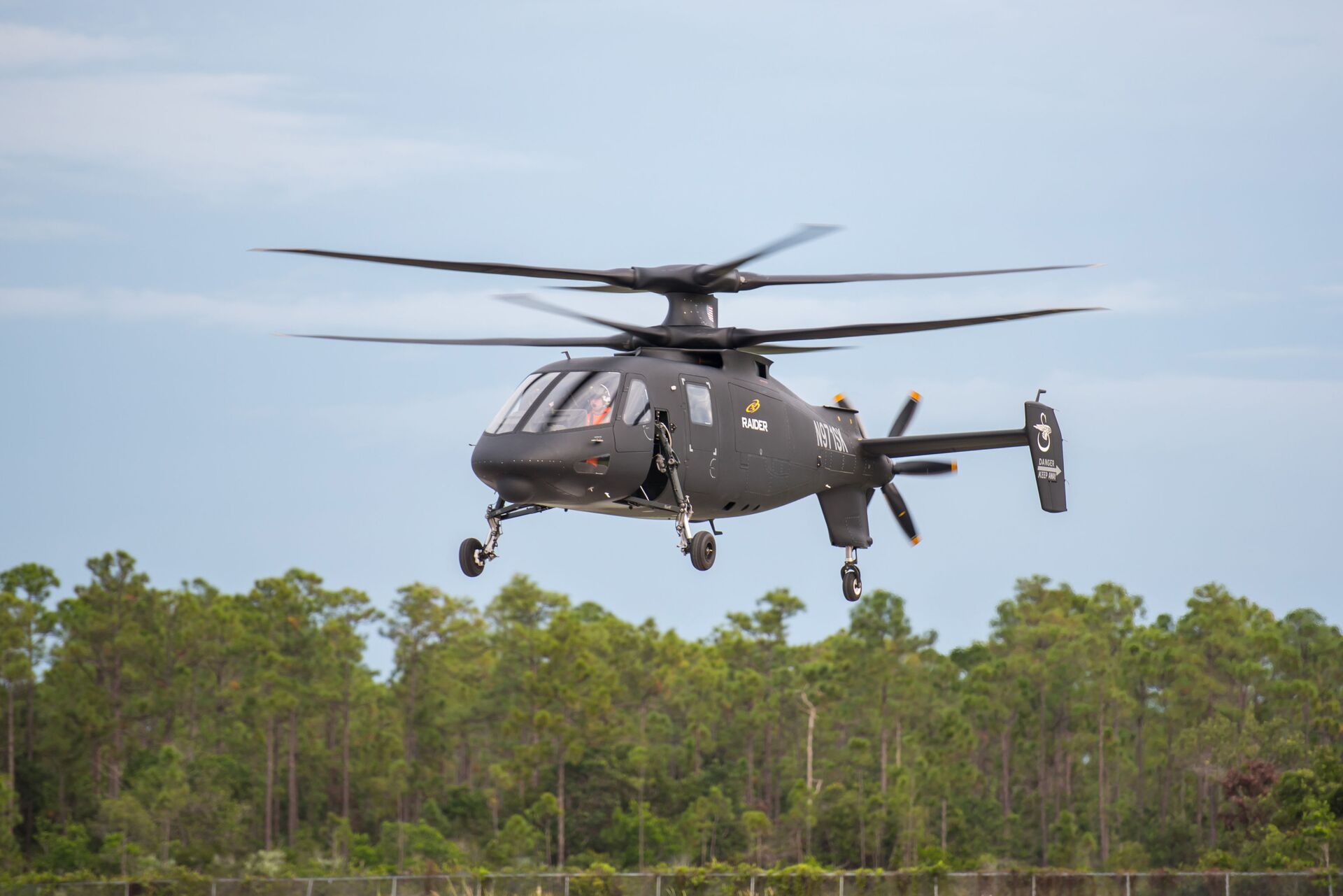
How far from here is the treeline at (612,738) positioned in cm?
7738

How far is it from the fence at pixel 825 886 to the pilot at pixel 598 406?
70.3 feet

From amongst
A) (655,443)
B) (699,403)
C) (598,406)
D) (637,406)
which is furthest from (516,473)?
(699,403)

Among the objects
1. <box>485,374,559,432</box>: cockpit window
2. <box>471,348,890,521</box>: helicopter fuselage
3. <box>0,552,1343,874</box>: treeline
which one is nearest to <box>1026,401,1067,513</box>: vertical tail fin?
<box>471,348,890,521</box>: helicopter fuselage

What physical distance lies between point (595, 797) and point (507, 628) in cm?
2008

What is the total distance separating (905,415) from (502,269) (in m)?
10.1

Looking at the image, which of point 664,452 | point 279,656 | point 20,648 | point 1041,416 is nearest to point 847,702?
point 279,656

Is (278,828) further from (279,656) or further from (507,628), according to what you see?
(507,628)

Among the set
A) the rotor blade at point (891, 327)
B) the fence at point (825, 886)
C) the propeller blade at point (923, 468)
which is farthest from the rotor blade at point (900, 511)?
the fence at point (825, 886)

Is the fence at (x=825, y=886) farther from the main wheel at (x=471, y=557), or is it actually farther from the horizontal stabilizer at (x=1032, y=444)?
the main wheel at (x=471, y=557)

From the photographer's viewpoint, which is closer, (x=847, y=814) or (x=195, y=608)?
(x=847, y=814)

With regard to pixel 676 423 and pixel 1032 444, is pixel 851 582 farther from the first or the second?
pixel 676 423

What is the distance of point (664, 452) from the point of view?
20.4 meters

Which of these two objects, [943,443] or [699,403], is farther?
[943,443]

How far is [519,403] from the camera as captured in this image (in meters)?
19.9
